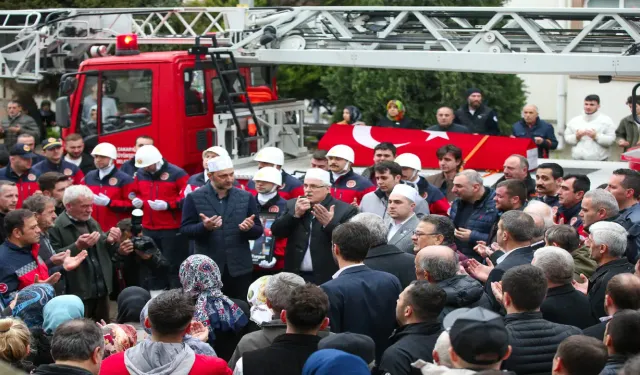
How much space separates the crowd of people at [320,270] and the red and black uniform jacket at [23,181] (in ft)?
0.07

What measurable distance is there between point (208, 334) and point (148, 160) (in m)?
4.21

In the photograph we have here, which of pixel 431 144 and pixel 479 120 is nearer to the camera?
pixel 431 144

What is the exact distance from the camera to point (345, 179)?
9656 mm

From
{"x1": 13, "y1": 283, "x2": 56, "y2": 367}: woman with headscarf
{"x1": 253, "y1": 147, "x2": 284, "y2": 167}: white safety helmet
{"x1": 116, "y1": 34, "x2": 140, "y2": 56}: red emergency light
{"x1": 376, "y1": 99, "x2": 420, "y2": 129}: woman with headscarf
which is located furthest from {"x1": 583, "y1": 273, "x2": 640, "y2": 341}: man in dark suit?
{"x1": 116, "y1": 34, "x2": 140, "y2": 56}: red emergency light

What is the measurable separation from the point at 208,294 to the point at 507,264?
6.20 feet

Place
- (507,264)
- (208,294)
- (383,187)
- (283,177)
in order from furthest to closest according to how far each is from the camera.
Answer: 1. (283,177)
2. (383,187)
3. (507,264)
4. (208,294)

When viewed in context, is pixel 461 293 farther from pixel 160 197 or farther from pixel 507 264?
pixel 160 197

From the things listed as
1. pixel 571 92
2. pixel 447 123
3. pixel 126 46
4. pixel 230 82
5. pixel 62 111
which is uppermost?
pixel 126 46

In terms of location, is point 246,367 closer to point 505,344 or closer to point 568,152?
point 505,344

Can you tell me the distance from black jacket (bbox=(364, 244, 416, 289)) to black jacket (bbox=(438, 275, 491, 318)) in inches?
29.8

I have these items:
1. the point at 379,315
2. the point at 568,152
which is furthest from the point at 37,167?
the point at 568,152

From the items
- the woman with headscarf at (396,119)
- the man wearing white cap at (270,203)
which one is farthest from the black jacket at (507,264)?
the woman with headscarf at (396,119)

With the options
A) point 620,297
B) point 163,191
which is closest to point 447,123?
point 163,191

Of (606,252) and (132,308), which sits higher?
(606,252)
